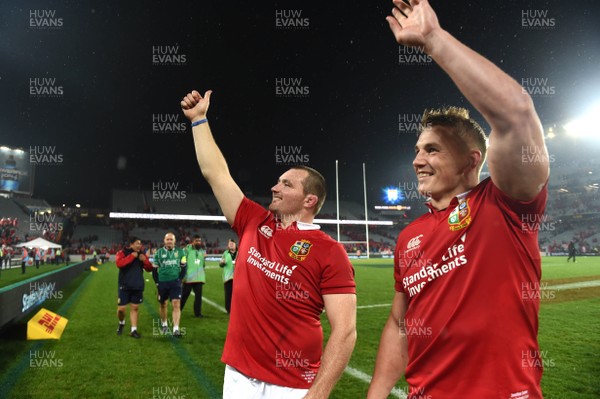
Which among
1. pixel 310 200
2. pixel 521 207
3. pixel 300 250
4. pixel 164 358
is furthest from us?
pixel 164 358

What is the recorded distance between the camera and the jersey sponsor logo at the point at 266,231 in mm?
2971

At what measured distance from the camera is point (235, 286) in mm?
2924

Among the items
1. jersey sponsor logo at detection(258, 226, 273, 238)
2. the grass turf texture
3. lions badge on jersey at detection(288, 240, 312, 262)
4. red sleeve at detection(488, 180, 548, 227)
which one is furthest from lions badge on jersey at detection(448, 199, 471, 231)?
the grass turf texture

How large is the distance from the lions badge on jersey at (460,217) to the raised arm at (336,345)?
1.01 m

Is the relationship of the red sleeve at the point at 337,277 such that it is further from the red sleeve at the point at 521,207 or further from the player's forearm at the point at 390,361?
the red sleeve at the point at 521,207

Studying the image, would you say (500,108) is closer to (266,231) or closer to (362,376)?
(266,231)

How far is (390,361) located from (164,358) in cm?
644

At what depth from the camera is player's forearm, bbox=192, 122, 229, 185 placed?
2.99 meters

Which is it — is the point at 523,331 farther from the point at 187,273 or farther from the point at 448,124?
the point at 187,273

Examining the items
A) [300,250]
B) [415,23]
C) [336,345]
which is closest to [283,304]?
[300,250]

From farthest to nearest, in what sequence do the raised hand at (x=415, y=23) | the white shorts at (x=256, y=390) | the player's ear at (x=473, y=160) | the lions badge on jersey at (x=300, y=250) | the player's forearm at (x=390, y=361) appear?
the lions badge on jersey at (x=300, y=250)
the white shorts at (x=256, y=390)
the player's forearm at (x=390, y=361)
the player's ear at (x=473, y=160)
the raised hand at (x=415, y=23)

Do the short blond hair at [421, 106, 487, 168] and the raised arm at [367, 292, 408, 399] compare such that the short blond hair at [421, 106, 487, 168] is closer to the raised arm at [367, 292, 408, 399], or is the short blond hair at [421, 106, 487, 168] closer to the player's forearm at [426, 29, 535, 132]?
the player's forearm at [426, 29, 535, 132]

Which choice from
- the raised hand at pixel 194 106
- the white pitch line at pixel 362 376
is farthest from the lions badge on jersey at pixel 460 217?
the white pitch line at pixel 362 376

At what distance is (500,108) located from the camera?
1.30 metres
